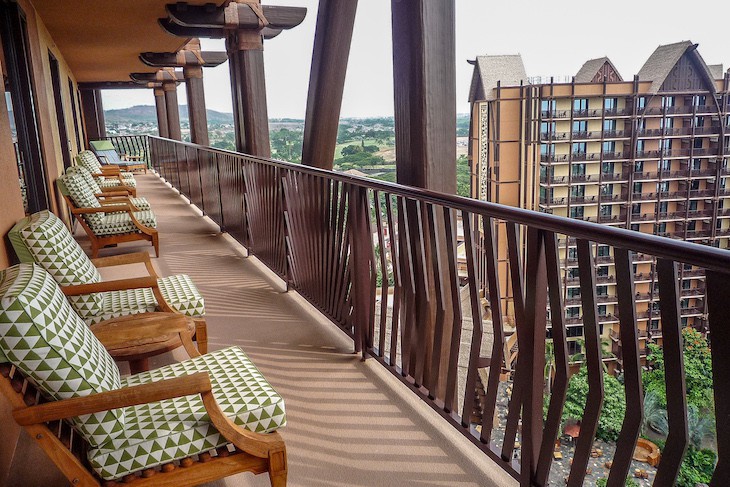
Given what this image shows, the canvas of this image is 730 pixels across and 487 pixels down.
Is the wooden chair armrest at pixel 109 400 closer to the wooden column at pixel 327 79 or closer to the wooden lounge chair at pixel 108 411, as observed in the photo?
the wooden lounge chair at pixel 108 411

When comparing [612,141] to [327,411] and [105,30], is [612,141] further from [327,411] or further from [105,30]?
[105,30]

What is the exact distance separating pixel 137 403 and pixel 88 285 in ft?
4.27

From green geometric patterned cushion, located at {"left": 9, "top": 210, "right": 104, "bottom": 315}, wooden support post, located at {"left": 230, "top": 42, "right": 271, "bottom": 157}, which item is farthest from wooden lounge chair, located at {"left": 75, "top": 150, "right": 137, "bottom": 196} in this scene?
green geometric patterned cushion, located at {"left": 9, "top": 210, "right": 104, "bottom": 315}

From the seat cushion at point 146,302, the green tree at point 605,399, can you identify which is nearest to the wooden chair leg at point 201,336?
the seat cushion at point 146,302

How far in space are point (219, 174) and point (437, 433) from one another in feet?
15.6

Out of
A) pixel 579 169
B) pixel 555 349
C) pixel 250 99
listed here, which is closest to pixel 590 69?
pixel 579 169

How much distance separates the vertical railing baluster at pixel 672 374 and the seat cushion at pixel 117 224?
16.2ft

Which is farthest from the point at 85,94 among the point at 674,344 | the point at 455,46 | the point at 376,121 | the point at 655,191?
the point at 674,344

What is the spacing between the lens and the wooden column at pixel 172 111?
15102 mm

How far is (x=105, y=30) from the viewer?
783 cm

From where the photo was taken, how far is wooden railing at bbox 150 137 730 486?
47.1 inches

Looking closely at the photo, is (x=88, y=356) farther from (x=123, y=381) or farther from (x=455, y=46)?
(x=455, y=46)

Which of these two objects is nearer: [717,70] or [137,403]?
[137,403]

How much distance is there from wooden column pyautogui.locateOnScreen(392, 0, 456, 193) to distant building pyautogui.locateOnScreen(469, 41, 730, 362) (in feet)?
5.58
